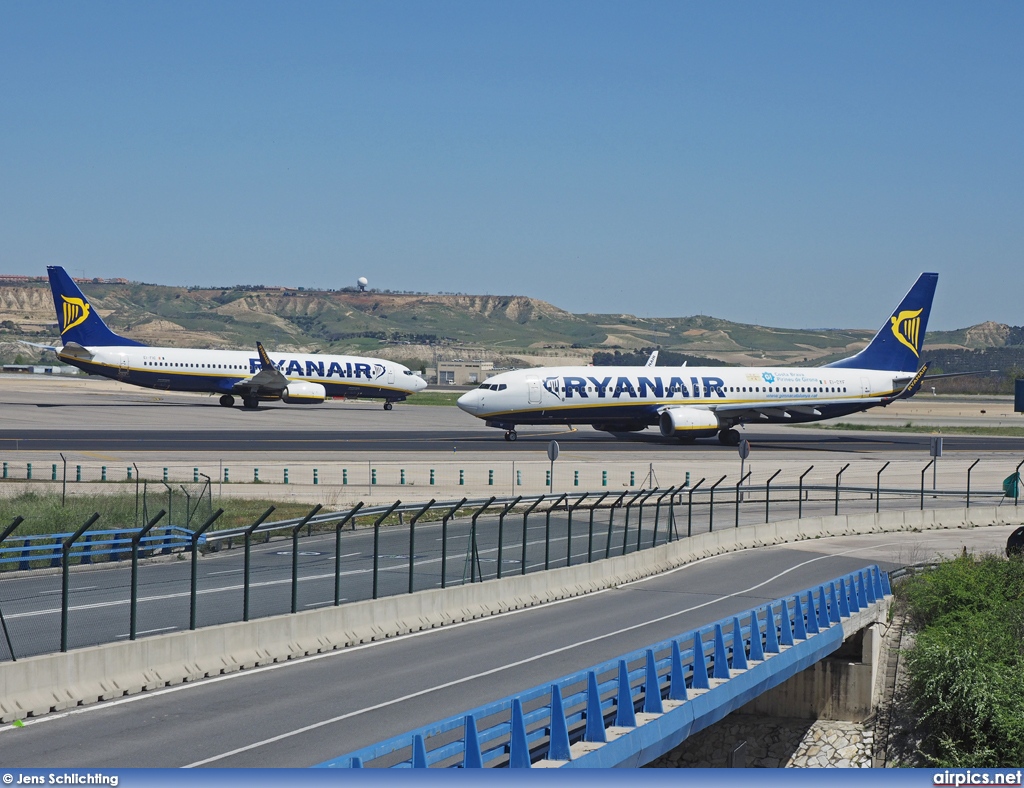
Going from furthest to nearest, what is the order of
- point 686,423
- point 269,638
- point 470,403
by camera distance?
point 686,423, point 470,403, point 269,638

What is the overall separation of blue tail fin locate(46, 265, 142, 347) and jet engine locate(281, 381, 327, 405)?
435 inches

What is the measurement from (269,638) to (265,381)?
227 feet

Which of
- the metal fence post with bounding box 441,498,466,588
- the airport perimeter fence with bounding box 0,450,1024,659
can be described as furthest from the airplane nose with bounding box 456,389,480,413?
the metal fence post with bounding box 441,498,466,588

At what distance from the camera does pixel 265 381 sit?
88.9 meters

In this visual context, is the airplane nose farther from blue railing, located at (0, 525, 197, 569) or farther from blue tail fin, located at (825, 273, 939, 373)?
blue railing, located at (0, 525, 197, 569)

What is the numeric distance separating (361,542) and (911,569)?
18776mm

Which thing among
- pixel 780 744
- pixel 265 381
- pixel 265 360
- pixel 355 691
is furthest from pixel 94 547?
pixel 265 381

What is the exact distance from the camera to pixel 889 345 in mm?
81812

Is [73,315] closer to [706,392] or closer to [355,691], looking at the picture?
[706,392]

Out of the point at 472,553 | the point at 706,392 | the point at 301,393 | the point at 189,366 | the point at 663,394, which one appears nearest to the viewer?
the point at 472,553

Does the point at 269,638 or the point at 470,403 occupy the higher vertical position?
the point at 470,403

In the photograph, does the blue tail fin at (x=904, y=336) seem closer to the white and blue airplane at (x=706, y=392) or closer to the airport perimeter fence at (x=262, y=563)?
the white and blue airplane at (x=706, y=392)

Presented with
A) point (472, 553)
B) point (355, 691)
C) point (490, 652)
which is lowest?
point (490, 652)

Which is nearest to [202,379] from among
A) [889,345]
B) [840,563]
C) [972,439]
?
[889,345]
